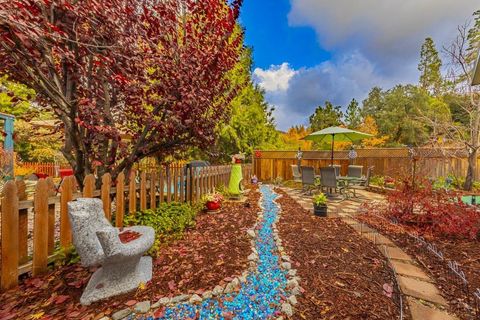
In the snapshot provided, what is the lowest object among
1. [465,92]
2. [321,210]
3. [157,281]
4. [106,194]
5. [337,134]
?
[157,281]

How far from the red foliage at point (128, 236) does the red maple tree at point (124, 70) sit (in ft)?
3.97

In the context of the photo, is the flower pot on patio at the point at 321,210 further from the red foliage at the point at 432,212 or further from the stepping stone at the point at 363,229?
the red foliage at the point at 432,212

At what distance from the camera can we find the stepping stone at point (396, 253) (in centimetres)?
282

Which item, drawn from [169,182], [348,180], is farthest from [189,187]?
[348,180]

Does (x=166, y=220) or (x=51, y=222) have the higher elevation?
(x=51, y=222)

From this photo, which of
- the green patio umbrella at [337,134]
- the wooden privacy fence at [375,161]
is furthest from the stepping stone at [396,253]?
the wooden privacy fence at [375,161]

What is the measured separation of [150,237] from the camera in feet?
6.93

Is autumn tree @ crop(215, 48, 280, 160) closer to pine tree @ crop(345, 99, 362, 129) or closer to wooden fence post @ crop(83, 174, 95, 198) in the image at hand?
wooden fence post @ crop(83, 174, 95, 198)

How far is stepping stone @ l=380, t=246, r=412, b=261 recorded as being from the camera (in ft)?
9.25

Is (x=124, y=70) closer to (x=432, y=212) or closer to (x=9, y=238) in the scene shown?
(x=9, y=238)

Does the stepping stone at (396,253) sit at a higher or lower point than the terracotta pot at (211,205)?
lower

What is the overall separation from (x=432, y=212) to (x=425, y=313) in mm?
2688

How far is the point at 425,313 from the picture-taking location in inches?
71.4

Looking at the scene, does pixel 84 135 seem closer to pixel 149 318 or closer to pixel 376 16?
pixel 149 318
